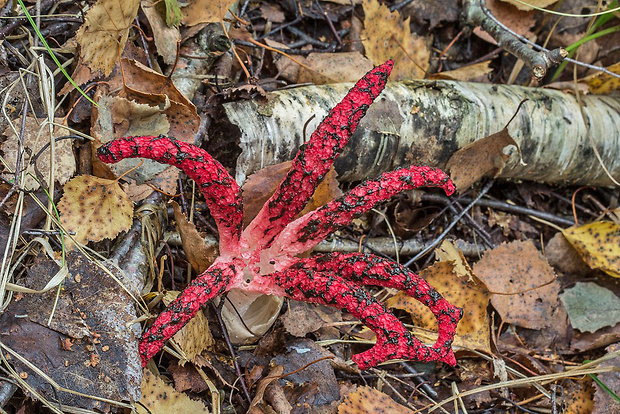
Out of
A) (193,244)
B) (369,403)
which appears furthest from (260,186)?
(369,403)

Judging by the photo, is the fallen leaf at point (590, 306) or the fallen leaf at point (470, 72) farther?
the fallen leaf at point (470, 72)

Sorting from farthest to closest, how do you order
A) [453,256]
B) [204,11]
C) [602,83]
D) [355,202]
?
[602,83] < [453,256] < [204,11] < [355,202]

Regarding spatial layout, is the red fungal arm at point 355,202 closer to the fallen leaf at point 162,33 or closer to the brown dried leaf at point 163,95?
the brown dried leaf at point 163,95

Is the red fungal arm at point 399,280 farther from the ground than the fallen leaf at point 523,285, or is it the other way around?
the red fungal arm at point 399,280

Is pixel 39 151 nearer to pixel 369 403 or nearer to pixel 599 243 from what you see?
pixel 369 403

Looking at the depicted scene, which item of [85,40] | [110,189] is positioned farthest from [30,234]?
[85,40]

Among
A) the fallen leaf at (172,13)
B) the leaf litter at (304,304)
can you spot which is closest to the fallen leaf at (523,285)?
the leaf litter at (304,304)

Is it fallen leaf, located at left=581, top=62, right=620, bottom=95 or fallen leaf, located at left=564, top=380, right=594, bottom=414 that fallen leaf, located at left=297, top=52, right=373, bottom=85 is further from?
fallen leaf, located at left=564, top=380, right=594, bottom=414
